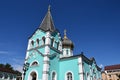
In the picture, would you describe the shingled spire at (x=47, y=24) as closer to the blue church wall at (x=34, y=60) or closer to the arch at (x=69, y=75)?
the blue church wall at (x=34, y=60)

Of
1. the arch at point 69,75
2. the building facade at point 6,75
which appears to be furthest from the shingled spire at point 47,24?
the building facade at point 6,75

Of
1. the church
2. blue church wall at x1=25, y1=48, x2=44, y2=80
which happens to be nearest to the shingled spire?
the church

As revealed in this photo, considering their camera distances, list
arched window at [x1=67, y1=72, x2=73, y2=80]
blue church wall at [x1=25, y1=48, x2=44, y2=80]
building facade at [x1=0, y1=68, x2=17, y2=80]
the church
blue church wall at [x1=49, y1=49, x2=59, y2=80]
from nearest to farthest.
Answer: the church, arched window at [x1=67, y1=72, x2=73, y2=80], blue church wall at [x1=25, y1=48, x2=44, y2=80], blue church wall at [x1=49, y1=49, x2=59, y2=80], building facade at [x1=0, y1=68, x2=17, y2=80]

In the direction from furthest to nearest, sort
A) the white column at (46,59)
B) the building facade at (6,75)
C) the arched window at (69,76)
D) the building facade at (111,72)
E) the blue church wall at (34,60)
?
the building facade at (111,72) < the building facade at (6,75) < the blue church wall at (34,60) < the arched window at (69,76) < the white column at (46,59)

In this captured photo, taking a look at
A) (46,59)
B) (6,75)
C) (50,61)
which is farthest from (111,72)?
(6,75)

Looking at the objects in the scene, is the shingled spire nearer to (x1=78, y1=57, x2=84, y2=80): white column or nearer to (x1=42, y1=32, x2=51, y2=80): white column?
(x1=42, y1=32, x2=51, y2=80): white column

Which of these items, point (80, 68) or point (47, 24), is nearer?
point (80, 68)

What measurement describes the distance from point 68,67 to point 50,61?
345 cm

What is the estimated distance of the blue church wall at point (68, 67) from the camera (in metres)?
23.2

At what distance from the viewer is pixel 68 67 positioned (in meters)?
24.4

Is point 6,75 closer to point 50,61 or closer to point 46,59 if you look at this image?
point 50,61

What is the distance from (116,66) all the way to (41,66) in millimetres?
32024

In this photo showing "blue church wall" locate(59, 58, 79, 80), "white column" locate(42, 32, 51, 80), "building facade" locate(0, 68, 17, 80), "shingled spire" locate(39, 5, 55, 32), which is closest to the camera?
"white column" locate(42, 32, 51, 80)

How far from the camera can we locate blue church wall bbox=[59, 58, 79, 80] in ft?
76.3
